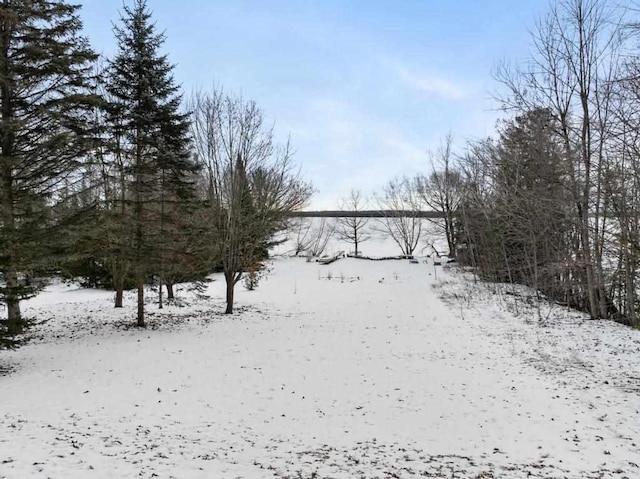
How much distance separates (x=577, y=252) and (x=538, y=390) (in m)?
7.93

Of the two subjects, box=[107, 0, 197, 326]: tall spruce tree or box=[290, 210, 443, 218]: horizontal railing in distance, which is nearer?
box=[107, 0, 197, 326]: tall spruce tree

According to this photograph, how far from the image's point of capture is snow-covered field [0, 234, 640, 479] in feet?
13.7

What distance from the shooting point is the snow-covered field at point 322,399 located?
418cm

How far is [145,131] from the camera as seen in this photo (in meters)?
11.4

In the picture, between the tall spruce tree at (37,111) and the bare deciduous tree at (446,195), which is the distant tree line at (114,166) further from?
the bare deciduous tree at (446,195)

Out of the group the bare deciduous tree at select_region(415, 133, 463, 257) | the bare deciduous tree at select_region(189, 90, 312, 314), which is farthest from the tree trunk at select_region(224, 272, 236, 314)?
the bare deciduous tree at select_region(415, 133, 463, 257)

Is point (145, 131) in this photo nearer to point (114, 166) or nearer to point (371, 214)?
point (114, 166)

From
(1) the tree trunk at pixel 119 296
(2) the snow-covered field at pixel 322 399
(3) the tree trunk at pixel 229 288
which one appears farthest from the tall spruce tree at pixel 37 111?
(3) the tree trunk at pixel 229 288

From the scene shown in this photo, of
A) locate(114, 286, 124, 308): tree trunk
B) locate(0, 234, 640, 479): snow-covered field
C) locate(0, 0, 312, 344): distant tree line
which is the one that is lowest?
locate(0, 234, 640, 479): snow-covered field

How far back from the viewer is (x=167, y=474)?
3.82 meters

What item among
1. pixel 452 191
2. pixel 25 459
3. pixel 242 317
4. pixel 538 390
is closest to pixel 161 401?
pixel 25 459

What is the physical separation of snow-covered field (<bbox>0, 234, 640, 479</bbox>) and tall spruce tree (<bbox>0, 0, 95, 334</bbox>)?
3.09 metres

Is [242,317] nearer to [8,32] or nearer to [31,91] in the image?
[31,91]

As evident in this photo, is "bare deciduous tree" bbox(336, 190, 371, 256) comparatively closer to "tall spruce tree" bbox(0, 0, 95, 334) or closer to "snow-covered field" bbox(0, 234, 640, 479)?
"snow-covered field" bbox(0, 234, 640, 479)
